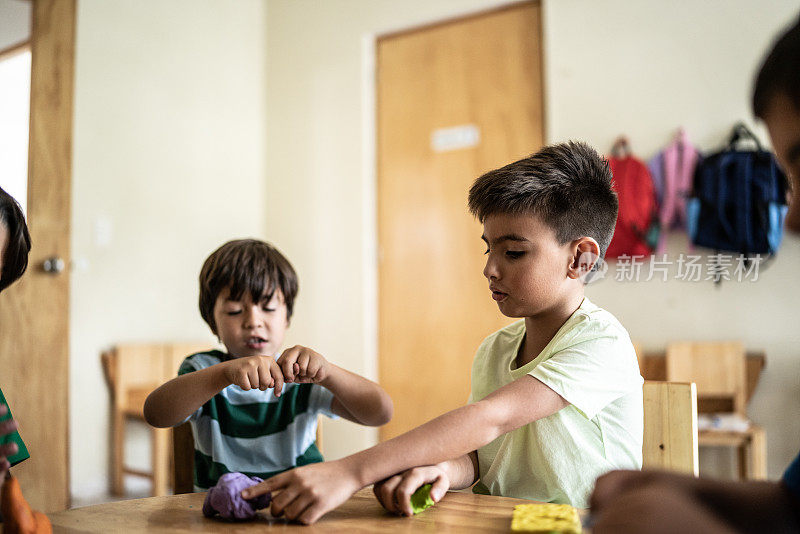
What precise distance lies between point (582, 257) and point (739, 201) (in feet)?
6.63

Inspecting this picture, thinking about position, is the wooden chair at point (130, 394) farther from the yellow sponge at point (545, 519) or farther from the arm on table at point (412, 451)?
the yellow sponge at point (545, 519)

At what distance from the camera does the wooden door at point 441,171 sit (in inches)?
142

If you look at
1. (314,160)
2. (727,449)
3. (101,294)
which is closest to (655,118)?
(727,449)

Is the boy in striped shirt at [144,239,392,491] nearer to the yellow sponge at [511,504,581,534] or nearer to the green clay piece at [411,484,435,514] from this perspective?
the green clay piece at [411,484,435,514]

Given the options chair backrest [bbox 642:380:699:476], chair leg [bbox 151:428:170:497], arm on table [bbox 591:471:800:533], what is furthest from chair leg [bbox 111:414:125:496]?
arm on table [bbox 591:471:800:533]

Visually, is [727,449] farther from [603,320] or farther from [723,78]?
[603,320]

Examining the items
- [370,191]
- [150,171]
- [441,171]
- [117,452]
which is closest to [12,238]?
[117,452]

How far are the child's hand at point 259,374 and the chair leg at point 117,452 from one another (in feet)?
7.77

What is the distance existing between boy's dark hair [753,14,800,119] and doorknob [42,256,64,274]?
294cm

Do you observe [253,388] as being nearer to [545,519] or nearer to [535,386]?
[535,386]

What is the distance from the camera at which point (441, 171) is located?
3793 mm

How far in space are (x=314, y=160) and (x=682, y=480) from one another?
3846mm

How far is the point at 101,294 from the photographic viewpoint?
3273 millimetres

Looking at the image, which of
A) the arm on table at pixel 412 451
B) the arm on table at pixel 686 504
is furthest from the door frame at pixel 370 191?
the arm on table at pixel 686 504
